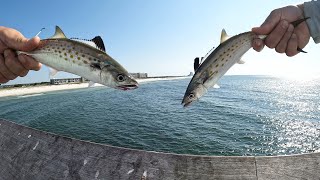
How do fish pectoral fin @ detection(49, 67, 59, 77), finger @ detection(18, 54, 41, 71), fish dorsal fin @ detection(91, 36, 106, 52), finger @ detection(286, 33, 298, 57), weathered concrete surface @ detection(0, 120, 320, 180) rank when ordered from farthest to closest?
weathered concrete surface @ detection(0, 120, 320, 180)
finger @ detection(286, 33, 298, 57)
finger @ detection(18, 54, 41, 71)
fish pectoral fin @ detection(49, 67, 59, 77)
fish dorsal fin @ detection(91, 36, 106, 52)

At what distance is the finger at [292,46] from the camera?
14.2 ft

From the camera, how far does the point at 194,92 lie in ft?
13.1

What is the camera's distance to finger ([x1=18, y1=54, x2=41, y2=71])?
3.87 metres

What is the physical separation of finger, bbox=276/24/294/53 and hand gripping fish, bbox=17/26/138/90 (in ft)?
8.89

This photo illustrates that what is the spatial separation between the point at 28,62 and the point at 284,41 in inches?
163

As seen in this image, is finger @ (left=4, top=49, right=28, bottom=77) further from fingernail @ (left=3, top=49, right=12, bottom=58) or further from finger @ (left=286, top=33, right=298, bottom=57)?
finger @ (left=286, top=33, right=298, bottom=57)

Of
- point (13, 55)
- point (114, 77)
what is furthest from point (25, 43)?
point (114, 77)

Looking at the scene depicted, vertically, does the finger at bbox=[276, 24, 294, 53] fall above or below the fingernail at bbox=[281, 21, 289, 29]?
below

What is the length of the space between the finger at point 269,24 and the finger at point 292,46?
1.26ft

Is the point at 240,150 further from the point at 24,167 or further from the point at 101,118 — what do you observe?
the point at 101,118

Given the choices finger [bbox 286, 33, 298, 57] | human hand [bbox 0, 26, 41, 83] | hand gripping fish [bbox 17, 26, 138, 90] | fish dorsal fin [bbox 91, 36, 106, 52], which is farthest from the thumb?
finger [bbox 286, 33, 298, 57]

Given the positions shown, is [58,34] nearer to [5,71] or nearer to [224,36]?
[5,71]

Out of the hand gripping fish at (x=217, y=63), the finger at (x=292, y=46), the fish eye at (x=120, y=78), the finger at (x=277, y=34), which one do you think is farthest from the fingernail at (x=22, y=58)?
the finger at (x=292, y=46)

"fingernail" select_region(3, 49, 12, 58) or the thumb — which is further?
"fingernail" select_region(3, 49, 12, 58)
